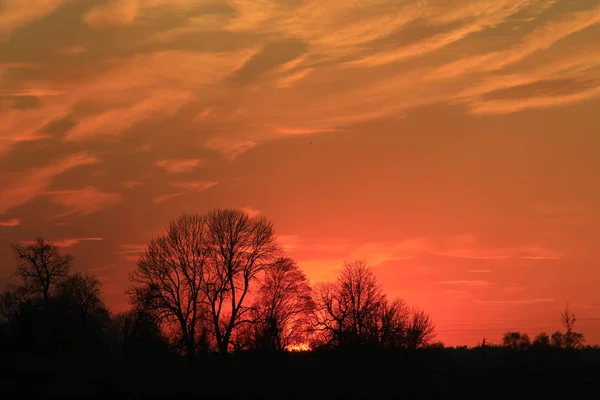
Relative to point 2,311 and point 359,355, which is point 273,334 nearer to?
point 359,355

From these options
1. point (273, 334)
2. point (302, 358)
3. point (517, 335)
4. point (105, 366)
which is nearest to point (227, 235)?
point (273, 334)

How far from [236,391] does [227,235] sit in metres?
22.2

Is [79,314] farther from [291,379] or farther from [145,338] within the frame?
[291,379]

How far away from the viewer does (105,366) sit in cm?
4356

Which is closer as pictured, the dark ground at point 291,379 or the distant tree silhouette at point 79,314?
the dark ground at point 291,379

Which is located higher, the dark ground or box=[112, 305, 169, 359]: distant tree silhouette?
box=[112, 305, 169, 359]: distant tree silhouette

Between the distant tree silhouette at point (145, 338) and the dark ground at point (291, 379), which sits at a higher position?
the distant tree silhouette at point (145, 338)

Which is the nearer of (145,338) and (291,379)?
(291,379)

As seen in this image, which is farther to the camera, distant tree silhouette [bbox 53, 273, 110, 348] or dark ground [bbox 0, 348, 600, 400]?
distant tree silhouette [bbox 53, 273, 110, 348]

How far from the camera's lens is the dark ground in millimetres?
38938

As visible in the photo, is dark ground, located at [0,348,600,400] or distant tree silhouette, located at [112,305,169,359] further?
distant tree silhouette, located at [112,305,169,359]

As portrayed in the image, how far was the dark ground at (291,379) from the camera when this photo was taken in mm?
38938

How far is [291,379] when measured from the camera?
1750 inches

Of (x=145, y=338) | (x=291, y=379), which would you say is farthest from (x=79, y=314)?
(x=291, y=379)
